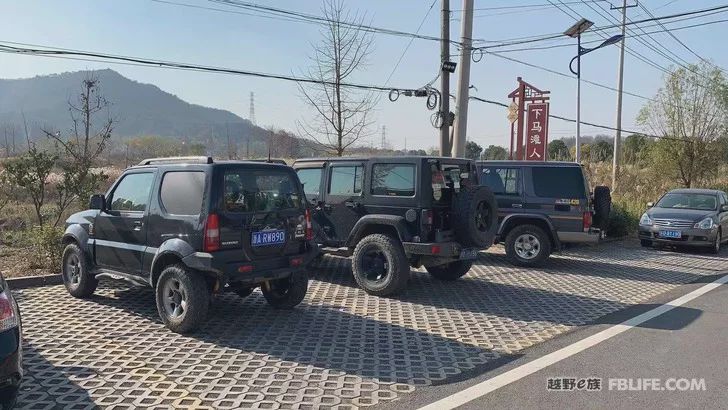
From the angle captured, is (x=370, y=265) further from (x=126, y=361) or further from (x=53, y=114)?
(x=53, y=114)

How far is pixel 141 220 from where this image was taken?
5.99 meters

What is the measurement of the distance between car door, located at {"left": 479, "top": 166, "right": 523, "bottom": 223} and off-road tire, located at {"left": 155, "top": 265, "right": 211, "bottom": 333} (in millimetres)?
6249

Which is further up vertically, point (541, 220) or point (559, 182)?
point (559, 182)

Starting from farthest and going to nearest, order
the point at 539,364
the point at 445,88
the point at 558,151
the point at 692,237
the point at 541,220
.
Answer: the point at 558,151 → the point at 445,88 → the point at 692,237 → the point at 541,220 → the point at 539,364

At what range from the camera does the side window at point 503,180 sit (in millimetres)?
10414

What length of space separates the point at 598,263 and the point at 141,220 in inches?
334

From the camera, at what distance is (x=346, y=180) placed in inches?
321

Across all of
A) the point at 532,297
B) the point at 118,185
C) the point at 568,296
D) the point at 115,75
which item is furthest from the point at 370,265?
the point at 115,75

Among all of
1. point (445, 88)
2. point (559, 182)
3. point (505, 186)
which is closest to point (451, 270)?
point (505, 186)

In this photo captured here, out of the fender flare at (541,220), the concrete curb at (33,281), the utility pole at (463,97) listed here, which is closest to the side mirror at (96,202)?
the concrete curb at (33,281)

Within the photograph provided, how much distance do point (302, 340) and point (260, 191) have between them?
5.28 feet

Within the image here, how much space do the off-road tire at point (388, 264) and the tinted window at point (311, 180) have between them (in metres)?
1.31

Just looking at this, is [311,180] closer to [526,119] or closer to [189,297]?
[189,297]

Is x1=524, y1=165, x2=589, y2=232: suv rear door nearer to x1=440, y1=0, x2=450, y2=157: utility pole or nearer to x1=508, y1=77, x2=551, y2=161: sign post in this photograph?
x1=440, y1=0, x2=450, y2=157: utility pole
